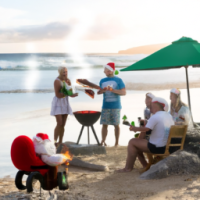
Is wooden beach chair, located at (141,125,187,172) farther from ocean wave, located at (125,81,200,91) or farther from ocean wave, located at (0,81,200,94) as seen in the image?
ocean wave, located at (125,81,200,91)

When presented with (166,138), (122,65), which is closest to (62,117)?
(166,138)

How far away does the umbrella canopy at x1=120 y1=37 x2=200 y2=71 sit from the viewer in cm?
620

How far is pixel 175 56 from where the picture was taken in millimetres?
6332

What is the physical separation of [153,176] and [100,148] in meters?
2.42

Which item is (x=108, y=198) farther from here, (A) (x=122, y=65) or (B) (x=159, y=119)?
(A) (x=122, y=65)

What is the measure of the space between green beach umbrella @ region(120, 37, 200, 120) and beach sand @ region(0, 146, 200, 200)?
1865 millimetres

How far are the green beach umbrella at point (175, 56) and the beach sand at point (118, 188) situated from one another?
187 cm

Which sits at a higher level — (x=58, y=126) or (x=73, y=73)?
(x=73, y=73)

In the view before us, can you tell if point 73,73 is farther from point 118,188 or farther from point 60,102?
point 118,188

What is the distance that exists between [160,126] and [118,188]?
1123 millimetres

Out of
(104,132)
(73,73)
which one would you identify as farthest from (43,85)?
(104,132)

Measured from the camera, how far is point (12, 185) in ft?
18.9

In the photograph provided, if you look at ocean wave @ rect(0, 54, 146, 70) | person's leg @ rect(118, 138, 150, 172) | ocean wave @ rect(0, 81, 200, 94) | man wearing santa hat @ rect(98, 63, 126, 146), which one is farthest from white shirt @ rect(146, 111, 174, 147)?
ocean wave @ rect(0, 54, 146, 70)

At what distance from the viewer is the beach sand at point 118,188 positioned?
4.74 m
